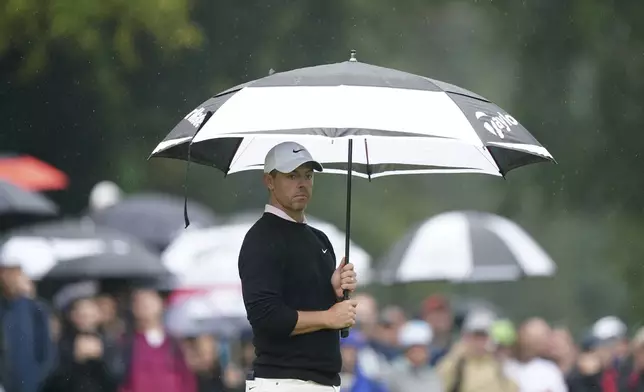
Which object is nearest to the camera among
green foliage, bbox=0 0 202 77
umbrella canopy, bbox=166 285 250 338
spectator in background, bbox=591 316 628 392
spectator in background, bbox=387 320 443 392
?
spectator in background, bbox=387 320 443 392

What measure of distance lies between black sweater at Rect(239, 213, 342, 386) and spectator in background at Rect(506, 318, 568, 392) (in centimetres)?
639

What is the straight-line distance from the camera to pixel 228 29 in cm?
1714

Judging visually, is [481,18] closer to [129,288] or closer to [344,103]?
[129,288]

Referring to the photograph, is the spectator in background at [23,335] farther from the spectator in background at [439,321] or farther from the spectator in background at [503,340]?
the spectator in background at [439,321]

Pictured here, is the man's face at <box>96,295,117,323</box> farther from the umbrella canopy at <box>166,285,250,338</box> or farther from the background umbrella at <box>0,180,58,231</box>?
the background umbrella at <box>0,180,58,231</box>

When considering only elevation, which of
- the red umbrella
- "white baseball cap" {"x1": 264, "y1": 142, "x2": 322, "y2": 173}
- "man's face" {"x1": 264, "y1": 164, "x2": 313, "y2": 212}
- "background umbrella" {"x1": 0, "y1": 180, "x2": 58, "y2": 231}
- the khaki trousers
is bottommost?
the khaki trousers

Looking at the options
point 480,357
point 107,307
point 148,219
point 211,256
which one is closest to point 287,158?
point 107,307

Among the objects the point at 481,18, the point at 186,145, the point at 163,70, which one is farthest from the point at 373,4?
the point at 186,145

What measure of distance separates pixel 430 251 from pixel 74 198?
3.74 m

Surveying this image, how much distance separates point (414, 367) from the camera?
37.7ft

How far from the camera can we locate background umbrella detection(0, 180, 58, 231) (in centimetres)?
1327

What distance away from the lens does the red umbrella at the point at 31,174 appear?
1462cm

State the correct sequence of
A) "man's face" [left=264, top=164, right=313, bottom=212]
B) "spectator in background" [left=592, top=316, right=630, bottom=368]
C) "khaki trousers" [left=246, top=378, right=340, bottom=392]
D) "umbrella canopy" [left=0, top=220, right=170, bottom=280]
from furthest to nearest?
"spectator in background" [left=592, top=316, right=630, bottom=368] < "umbrella canopy" [left=0, top=220, right=170, bottom=280] < "man's face" [left=264, top=164, right=313, bottom=212] < "khaki trousers" [left=246, top=378, right=340, bottom=392]

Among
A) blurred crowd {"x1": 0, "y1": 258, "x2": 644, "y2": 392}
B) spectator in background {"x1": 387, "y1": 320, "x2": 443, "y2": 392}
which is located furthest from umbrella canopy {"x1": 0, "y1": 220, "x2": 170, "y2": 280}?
spectator in background {"x1": 387, "y1": 320, "x2": 443, "y2": 392}
